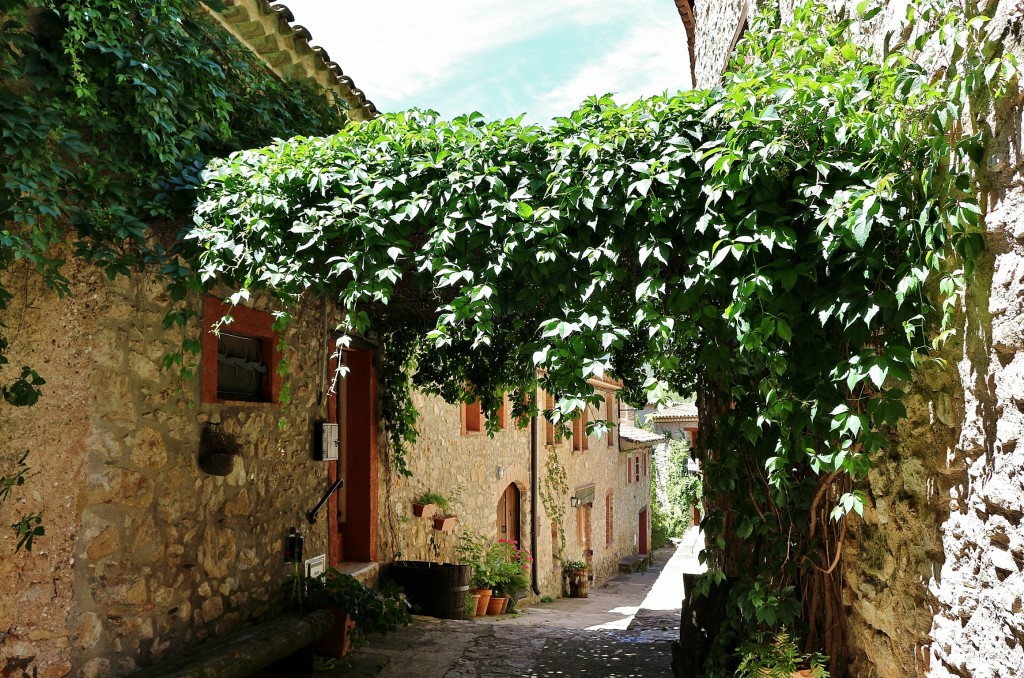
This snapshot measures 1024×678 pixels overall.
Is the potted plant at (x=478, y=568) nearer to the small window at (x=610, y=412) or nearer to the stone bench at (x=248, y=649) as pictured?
the stone bench at (x=248, y=649)

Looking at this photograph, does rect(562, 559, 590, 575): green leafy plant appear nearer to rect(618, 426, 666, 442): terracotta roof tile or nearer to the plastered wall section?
the plastered wall section

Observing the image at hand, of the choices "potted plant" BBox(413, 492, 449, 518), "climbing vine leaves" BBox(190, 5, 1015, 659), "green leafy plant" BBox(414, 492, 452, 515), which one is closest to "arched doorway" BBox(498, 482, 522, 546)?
"green leafy plant" BBox(414, 492, 452, 515)

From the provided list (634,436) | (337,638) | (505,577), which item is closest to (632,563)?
(634,436)

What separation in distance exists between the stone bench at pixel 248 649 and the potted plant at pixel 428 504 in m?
3.03

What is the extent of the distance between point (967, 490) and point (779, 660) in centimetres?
146

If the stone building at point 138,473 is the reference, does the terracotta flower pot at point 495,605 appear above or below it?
below

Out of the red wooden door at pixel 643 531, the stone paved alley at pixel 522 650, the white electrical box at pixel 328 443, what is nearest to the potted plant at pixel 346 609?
the stone paved alley at pixel 522 650

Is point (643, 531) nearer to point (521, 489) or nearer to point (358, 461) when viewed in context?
point (521, 489)

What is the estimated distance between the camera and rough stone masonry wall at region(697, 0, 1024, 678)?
7.00ft

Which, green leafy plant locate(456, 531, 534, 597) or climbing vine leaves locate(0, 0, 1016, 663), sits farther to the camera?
green leafy plant locate(456, 531, 534, 597)

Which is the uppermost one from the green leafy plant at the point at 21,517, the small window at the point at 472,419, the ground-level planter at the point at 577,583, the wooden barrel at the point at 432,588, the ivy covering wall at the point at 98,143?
the ivy covering wall at the point at 98,143

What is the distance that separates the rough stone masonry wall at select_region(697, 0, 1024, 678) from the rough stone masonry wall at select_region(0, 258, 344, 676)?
3.36m

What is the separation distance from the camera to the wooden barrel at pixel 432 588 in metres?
7.79

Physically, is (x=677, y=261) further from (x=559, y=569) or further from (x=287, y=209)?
(x=559, y=569)
